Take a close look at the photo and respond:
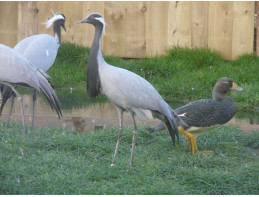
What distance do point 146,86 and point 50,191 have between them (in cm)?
137

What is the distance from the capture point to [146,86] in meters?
4.85

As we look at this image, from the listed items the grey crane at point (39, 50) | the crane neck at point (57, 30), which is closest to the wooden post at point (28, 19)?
the crane neck at point (57, 30)

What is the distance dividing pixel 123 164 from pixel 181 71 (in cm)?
434

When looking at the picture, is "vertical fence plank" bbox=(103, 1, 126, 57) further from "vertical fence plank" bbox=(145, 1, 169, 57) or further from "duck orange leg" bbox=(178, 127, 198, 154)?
"duck orange leg" bbox=(178, 127, 198, 154)

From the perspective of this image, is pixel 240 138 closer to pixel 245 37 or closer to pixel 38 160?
pixel 38 160

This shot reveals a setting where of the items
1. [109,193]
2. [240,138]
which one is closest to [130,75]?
[109,193]

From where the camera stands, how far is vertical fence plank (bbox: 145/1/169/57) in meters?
9.65

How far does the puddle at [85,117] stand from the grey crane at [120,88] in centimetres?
132

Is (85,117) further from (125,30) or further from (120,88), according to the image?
(125,30)

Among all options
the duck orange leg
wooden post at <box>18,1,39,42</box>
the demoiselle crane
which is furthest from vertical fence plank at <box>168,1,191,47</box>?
the duck orange leg

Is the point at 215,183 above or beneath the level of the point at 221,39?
beneath

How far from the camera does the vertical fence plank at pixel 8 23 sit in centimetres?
1029

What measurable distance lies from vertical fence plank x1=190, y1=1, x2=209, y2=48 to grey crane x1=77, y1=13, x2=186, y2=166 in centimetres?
478

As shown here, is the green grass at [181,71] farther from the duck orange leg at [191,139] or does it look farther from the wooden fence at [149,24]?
the duck orange leg at [191,139]
